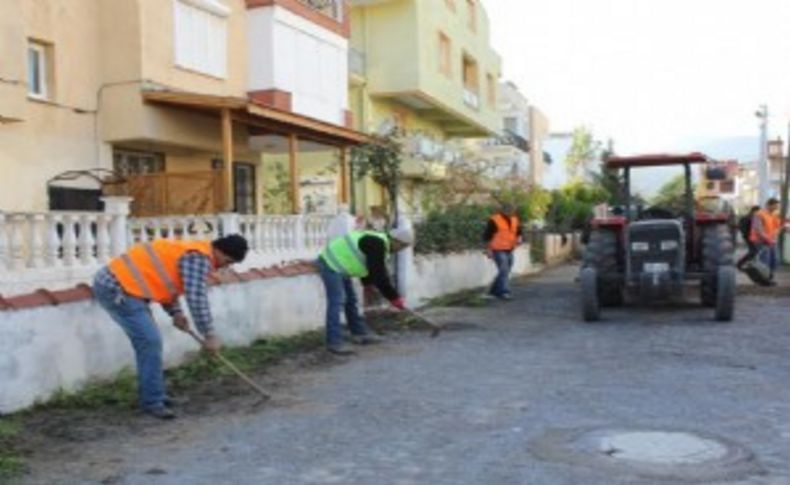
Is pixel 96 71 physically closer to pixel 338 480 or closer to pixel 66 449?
pixel 66 449

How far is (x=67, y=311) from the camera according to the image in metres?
7.84

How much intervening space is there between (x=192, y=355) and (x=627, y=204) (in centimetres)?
773

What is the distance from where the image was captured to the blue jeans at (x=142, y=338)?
23.6 ft

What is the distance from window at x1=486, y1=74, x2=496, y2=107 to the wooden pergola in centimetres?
2018

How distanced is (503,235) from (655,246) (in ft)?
16.2

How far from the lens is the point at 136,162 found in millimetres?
17859

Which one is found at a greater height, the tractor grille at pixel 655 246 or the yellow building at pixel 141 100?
the yellow building at pixel 141 100

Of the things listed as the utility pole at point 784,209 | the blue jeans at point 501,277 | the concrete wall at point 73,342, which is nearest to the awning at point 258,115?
the blue jeans at point 501,277

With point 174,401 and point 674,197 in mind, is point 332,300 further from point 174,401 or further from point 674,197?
point 674,197

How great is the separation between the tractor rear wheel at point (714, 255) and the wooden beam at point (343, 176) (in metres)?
8.20

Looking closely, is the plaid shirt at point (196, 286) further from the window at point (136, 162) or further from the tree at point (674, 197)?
the window at point (136, 162)

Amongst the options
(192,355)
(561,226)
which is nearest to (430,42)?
(561,226)

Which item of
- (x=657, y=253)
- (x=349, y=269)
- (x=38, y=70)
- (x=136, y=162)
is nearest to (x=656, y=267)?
(x=657, y=253)

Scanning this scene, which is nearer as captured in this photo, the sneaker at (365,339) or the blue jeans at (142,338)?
the blue jeans at (142,338)
